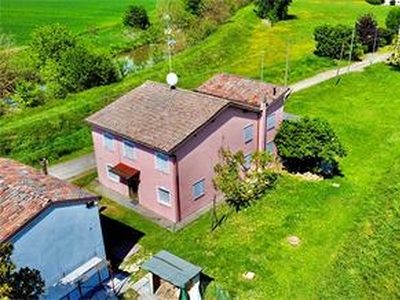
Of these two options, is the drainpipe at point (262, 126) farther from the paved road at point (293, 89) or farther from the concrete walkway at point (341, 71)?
the concrete walkway at point (341, 71)

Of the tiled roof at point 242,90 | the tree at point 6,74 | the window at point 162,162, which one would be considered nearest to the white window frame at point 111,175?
the window at point 162,162

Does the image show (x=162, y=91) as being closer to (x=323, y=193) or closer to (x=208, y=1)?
(x=323, y=193)

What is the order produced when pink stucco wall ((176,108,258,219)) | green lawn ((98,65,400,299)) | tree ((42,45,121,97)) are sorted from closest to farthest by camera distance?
green lawn ((98,65,400,299)) < pink stucco wall ((176,108,258,219)) < tree ((42,45,121,97))

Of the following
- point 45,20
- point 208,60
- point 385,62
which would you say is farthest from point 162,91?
point 45,20

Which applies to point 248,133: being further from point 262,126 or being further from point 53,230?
point 53,230

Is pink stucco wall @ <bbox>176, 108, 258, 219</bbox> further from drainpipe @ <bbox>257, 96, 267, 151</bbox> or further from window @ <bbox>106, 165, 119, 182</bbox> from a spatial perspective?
window @ <bbox>106, 165, 119, 182</bbox>

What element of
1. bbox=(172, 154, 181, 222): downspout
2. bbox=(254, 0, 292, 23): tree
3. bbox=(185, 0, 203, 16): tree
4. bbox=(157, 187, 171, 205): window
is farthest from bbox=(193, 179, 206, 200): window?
bbox=(254, 0, 292, 23): tree
